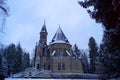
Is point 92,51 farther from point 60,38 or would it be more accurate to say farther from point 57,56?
point 57,56

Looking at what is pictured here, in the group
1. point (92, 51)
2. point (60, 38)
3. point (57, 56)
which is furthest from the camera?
point (92, 51)

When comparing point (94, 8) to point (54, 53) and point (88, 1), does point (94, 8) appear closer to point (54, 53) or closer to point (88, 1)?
point (88, 1)

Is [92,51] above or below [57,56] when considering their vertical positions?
above

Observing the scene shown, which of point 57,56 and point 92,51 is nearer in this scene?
point 57,56

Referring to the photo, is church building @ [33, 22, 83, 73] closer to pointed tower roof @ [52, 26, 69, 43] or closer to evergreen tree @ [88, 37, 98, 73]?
pointed tower roof @ [52, 26, 69, 43]

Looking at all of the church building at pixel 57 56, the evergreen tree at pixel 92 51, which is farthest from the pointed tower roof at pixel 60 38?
the evergreen tree at pixel 92 51

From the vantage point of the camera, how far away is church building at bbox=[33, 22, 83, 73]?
63875 mm

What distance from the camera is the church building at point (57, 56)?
210 ft

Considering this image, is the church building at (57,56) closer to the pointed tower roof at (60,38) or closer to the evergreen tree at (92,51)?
the pointed tower roof at (60,38)

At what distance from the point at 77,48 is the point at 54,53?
2940 cm

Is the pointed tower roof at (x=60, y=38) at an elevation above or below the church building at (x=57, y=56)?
above

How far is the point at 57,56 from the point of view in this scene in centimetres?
6506

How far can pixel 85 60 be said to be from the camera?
88.8m

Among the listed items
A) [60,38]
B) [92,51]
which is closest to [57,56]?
[60,38]
